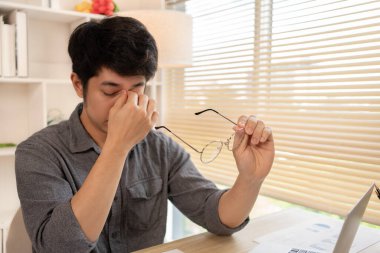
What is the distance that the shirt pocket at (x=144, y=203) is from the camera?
126 cm

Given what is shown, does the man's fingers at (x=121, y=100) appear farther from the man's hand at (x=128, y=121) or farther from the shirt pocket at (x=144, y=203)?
the shirt pocket at (x=144, y=203)

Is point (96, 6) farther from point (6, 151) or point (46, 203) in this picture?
point (46, 203)

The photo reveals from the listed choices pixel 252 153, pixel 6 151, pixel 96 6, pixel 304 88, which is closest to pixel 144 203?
pixel 252 153

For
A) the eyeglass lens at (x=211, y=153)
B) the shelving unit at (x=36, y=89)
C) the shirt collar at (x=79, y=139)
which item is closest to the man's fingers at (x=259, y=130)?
the eyeglass lens at (x=211, y=153)

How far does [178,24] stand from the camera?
6.39 ft

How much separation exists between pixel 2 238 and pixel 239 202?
1.37 m

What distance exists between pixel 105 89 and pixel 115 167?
0.86 feet

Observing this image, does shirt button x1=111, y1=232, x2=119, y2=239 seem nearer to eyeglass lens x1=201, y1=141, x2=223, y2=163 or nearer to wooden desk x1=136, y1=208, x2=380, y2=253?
wooden desk x1=136, y1=208, x2=380, y2=253

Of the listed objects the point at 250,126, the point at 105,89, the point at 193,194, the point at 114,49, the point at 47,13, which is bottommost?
the point at 193,194

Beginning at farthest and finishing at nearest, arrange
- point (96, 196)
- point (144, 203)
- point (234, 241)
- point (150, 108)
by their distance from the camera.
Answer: point (144, 203) → point (234, 241) → point (150, 108) → point (96, 196)

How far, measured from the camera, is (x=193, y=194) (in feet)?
4.28

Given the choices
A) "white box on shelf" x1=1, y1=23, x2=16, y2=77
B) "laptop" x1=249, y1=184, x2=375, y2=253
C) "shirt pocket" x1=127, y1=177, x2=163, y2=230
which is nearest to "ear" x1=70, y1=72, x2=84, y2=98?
"shirt pocket" x1=127, y1=177, x2=163, y2=230

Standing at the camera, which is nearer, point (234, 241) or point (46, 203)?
point (46, 203)

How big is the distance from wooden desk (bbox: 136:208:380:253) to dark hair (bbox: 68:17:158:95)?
530 mm
